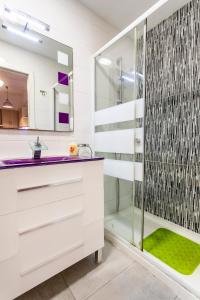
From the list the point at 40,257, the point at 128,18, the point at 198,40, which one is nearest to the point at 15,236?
the point at 40,257

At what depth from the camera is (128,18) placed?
1.99 meters

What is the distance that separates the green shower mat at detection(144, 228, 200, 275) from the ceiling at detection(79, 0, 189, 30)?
2347mm

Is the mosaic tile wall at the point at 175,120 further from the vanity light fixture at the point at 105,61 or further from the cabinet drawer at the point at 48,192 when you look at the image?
the cabinet drawer at the point at 48,192

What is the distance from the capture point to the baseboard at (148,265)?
1074 mm

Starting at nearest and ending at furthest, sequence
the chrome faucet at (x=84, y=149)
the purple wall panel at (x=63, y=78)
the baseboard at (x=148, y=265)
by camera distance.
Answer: the baseboard at (x=148, y=265)
the purple wall panel at (x=63, y=78)
the chrome faucet at (x=84, y=149)

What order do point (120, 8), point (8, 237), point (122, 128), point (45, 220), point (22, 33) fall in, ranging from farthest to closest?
point (120, 8) → point (122, 128) → point (22, 33) → point (45, 220) → point (8, 237)

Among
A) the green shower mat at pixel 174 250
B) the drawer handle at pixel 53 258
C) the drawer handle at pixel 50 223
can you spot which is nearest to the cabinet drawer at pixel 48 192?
the drawer handle at pixel 50 223

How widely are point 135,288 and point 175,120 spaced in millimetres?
1639

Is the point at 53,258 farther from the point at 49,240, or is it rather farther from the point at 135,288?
the point at 135,288

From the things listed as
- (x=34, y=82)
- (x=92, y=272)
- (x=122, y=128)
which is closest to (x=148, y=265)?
(x=92, y=272)

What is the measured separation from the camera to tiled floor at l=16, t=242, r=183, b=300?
1.10 m

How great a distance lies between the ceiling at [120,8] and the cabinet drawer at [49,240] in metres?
2.18

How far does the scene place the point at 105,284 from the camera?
1191 millimetres

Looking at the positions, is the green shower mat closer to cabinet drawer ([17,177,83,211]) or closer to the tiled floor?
the tiled floor
